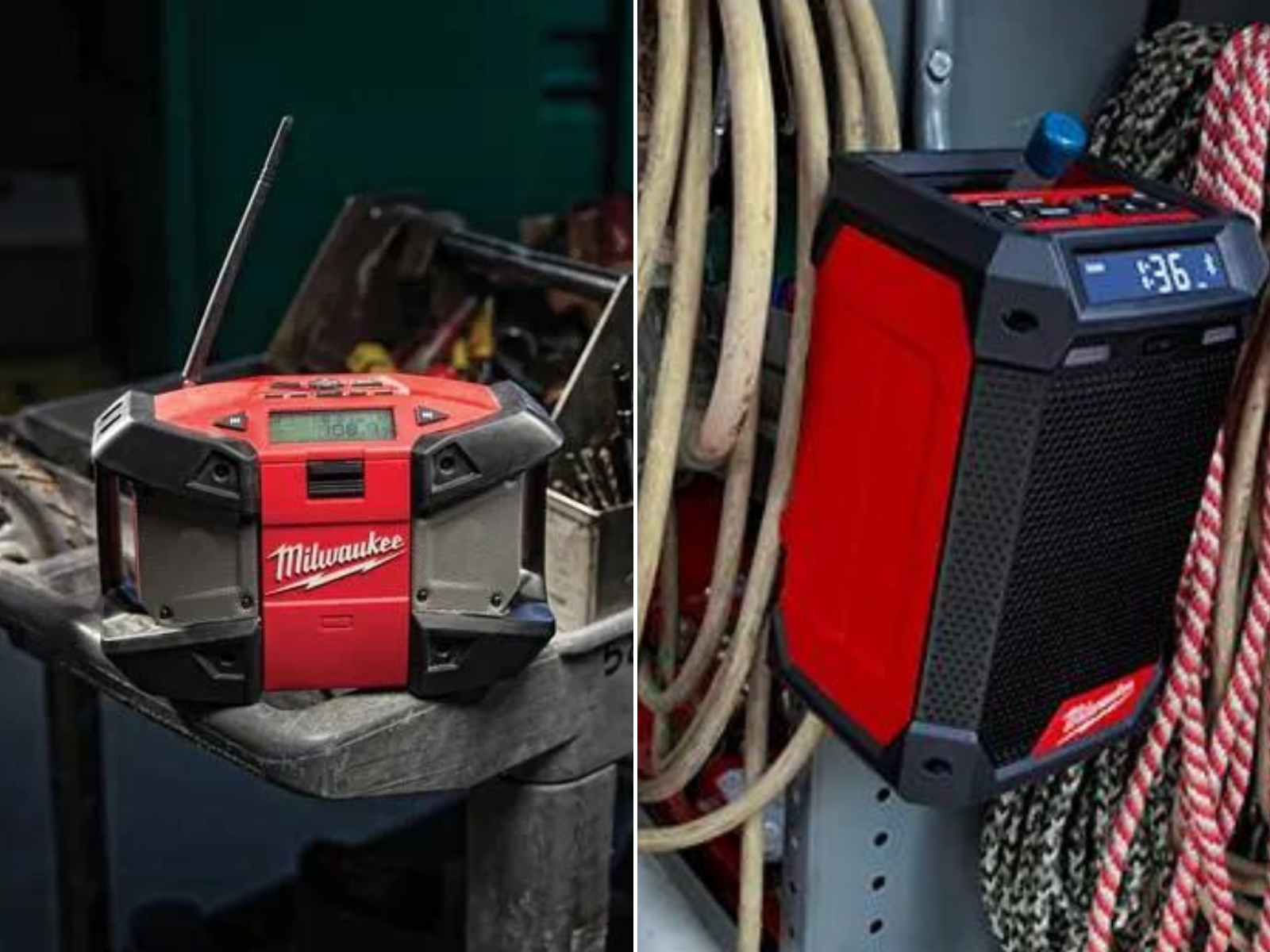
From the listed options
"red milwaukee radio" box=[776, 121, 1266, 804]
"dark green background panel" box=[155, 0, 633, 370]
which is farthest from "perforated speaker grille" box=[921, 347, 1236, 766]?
"dark green background panel" box=[155, 0, 633, 370]

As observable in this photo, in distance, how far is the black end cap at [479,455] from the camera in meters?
1.00

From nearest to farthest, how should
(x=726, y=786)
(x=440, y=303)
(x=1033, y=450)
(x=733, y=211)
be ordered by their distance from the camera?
(x=1033, y=450) < (x=733, y=211) < (x=726, y=786) < (x=440, y=303)

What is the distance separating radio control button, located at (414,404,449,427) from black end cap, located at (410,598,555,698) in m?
0.13

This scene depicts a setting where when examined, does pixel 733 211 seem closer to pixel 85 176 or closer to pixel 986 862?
pixel 986 862

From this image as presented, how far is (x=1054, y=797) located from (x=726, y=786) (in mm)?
261

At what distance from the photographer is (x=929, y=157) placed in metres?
0.88

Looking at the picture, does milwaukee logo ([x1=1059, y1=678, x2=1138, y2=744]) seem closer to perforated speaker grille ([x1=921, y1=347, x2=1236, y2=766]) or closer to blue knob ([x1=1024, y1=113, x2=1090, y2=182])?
perforated speaker grille ([x1=921, y1=347, x2=1236, y2=766])

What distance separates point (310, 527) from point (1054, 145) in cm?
50

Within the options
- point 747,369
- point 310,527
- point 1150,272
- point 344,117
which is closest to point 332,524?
point 310,527

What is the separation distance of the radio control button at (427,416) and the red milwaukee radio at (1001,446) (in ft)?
0.78

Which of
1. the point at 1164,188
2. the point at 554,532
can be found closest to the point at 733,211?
the point at 1164,188

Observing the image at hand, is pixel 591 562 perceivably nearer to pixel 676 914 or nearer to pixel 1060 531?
pixel 676 914

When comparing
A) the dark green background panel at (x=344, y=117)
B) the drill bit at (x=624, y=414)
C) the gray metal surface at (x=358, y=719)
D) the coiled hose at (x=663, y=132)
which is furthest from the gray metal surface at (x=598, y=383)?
the dark green background panel at (x=344, y=117)

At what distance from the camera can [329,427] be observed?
1.00m
